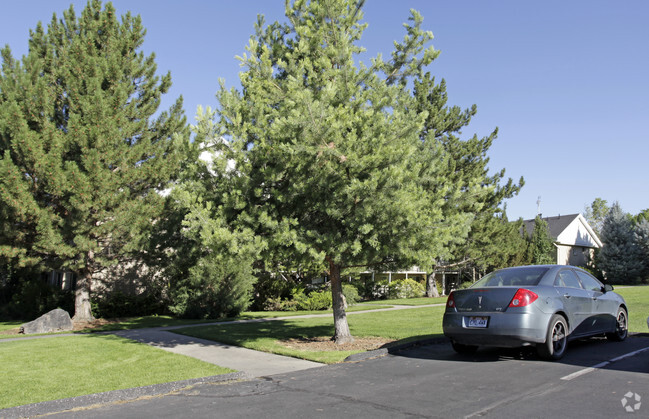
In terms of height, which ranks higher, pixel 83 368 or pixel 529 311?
pixel 529 311

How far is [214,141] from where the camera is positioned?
8477 mm

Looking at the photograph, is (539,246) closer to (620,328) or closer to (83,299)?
(620,328)

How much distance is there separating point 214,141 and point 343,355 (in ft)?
14.8

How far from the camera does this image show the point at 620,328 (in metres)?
8.93

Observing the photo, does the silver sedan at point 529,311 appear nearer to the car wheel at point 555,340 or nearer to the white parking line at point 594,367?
the car wheel at point 555,340

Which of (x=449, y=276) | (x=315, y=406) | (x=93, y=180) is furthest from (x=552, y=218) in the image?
(x=315, y=406)

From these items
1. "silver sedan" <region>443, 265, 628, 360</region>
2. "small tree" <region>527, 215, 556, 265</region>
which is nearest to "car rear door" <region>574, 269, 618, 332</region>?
"silver sedan" <region>443, 265, 628, 360</region>

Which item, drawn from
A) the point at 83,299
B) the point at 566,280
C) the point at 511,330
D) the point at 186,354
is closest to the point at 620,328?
the point at 566,280

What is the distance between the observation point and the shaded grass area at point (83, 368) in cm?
609

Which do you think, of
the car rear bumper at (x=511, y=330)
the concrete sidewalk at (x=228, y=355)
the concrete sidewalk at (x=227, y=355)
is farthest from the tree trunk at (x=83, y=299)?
the car rear bumper at (x=511, y=330)

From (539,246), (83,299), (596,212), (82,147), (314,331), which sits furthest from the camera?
(596,212)

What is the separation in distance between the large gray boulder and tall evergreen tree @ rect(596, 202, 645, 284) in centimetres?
4248

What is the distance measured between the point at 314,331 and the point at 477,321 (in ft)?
18.6

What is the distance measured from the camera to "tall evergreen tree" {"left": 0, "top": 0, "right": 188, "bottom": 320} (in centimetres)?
1380
